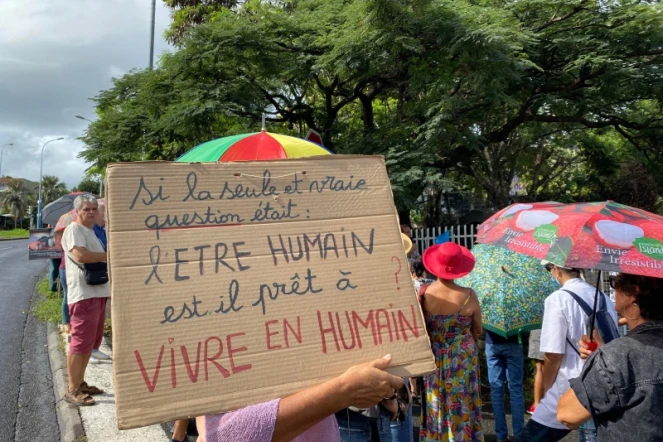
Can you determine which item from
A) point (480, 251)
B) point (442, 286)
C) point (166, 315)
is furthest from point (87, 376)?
point (166, 315)

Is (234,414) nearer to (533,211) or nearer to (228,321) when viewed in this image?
(228,321)

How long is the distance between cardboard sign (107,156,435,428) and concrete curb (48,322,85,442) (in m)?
3.27

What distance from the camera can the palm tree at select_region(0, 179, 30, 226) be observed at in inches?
2997

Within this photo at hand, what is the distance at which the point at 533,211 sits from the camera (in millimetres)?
2963

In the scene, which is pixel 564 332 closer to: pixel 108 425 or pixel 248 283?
pixel 248 283

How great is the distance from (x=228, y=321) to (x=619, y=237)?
1.80m

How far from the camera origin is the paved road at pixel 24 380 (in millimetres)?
4324

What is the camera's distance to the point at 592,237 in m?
2.35

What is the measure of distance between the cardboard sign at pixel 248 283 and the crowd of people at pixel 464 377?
9 centimetres

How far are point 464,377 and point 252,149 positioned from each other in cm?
256

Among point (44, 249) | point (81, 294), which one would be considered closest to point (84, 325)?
point (81, 294)

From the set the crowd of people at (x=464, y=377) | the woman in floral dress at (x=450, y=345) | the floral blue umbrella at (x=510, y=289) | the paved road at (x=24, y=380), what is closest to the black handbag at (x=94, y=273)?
the crowd of people at (x=464, y=377)

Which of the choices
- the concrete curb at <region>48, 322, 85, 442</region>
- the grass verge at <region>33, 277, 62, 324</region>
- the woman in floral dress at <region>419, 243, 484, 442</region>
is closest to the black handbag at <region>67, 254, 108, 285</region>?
the concrete curb at <region>48, 322, 85, 442</region>

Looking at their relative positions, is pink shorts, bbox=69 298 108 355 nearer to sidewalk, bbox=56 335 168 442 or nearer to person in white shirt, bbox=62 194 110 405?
person in white shirt, bbox=62 194 110 405
